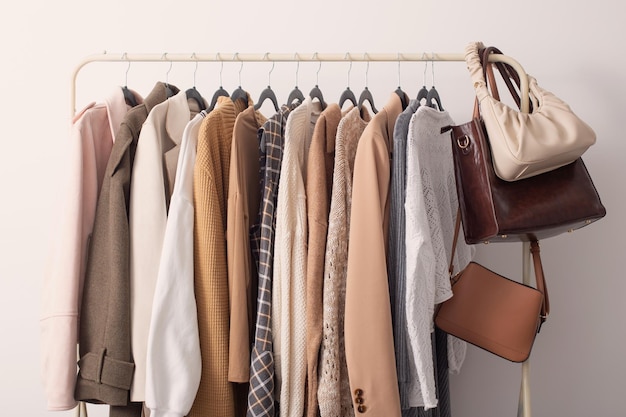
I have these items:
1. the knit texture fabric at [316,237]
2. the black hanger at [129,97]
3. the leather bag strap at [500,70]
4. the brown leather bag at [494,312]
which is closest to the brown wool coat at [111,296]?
the black hanger at [129,97]

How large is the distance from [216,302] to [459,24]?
1.29 m

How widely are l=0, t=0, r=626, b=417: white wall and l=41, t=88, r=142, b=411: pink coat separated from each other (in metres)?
0.63

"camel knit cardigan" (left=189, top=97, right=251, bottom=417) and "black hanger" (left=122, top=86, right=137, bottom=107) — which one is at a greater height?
"black hanger" (left=122, top=86, right=137, bottom=107)

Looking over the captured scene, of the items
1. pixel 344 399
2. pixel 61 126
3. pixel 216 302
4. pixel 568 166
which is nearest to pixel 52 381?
pixel 216 302

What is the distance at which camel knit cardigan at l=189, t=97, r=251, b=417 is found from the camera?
1.24 metres

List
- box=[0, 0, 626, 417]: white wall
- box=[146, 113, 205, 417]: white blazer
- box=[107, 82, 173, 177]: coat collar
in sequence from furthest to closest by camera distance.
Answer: box=[0, 0, 626, 417]: white wall < box=[107, 82, 173, 177]: coat collar < box=[146, 113, 205, 417]: white blazer

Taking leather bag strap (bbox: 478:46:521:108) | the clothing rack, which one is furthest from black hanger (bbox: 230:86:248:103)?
leather bag strap (bbox: 478:46:521:108)

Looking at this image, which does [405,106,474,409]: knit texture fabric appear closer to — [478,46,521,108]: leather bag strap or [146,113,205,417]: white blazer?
[478,46,521,108]: leather bag strap

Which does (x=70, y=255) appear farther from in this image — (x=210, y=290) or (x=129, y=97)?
(x=129, y=97)

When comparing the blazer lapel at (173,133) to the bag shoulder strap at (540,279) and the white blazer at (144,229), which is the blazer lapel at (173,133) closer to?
the white blazer at (144,229)

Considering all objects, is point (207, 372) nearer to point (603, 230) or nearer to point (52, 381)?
point (52, 381)

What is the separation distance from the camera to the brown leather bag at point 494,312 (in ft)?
4.37

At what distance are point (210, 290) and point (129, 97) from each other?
0.62 m

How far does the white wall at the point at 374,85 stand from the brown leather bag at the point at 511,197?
0.63m
